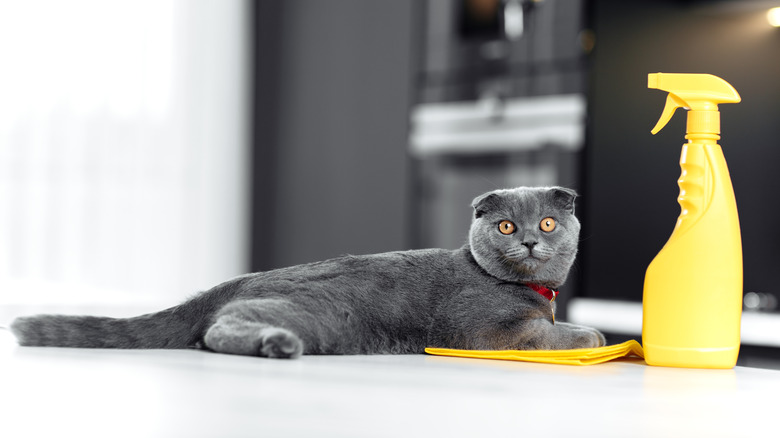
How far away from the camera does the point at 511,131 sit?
9.09ft

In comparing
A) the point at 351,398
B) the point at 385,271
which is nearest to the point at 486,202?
the point at 385,271

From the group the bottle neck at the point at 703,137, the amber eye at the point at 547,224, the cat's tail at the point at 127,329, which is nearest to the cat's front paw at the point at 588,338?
the amber eye at the point at 547,224

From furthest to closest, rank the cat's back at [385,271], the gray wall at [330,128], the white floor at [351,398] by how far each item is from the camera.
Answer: the gray wall at [330,128]
the cat's back at [385,271]
the white floor at [351,398]

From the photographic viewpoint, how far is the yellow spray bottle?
2.76 ft

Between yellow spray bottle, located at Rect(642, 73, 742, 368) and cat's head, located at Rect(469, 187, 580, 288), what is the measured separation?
0.37ft

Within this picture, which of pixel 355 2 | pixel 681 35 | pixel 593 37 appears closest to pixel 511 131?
pixel 593 37

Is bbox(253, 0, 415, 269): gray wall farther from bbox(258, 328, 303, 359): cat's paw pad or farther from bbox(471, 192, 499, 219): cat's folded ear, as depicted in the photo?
bbox(258, 328, 303, 359): cat's paw pad

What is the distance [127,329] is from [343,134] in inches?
100

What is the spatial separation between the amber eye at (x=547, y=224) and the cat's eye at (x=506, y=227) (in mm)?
36

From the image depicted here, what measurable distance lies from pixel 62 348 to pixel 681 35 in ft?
7.04

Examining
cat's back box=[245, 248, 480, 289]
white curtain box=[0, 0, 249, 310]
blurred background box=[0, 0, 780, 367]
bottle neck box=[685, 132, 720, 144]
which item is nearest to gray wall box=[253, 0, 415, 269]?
blurred background box=[0, 0, 780, 367]

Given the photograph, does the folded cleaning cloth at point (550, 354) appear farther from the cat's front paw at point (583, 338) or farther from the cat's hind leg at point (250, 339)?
the cat's hind leg at point (250, 339)

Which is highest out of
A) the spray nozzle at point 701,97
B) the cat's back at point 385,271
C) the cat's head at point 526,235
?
the spray nozzle at point 701,97

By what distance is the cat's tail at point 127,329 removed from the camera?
87 centimetres
